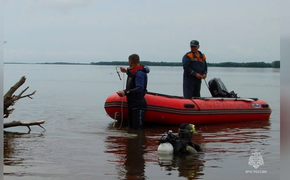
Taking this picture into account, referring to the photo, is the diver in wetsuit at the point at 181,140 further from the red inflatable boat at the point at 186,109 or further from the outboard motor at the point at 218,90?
the outboard motor at the point at 218,90

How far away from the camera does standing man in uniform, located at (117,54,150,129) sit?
8.26 metres

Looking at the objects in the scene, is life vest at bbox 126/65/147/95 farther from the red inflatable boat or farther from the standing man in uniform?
the red inflatable boat

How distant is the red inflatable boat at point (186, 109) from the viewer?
358 inches

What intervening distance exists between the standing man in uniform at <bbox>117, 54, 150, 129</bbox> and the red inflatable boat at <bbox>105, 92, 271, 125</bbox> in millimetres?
554

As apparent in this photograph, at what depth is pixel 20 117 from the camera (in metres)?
11.6

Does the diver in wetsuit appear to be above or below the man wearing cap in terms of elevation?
below

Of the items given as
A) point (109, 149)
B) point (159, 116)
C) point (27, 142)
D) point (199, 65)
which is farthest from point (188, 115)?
point (27, 142)

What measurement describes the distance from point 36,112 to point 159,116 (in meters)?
5.09

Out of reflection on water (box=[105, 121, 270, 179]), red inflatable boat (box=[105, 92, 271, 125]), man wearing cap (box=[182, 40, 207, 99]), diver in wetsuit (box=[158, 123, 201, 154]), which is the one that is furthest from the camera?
man wearing cap (box=[182, 40, 207, 99])

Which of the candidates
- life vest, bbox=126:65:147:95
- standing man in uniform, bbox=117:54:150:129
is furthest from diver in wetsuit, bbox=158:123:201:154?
life vest, bbox=126:65:147:95

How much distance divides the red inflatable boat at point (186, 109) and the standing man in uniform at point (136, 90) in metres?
0.55

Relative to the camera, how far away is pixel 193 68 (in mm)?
9953

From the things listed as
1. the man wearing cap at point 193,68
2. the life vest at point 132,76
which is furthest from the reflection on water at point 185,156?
the man wearing cap at point 193,68

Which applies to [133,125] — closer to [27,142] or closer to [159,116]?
[159,116]
